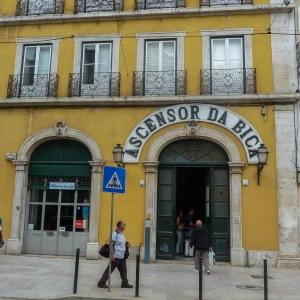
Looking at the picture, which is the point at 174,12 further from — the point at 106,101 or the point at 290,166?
the point at 290,166

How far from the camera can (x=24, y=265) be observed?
446 inches

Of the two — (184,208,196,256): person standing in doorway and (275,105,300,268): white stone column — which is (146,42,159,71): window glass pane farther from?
(184,208,196,256): person standing in doorway

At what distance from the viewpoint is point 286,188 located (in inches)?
482

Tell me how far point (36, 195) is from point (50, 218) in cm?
100

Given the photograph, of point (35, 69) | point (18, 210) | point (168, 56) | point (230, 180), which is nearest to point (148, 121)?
point (168, 56)

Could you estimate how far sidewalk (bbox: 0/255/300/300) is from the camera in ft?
26.7

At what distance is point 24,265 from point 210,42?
31.6 feet

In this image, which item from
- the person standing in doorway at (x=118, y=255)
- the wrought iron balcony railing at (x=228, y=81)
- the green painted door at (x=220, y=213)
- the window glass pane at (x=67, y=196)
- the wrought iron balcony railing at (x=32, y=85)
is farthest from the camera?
the wrought iron balcony railing at (x=32, y=85)

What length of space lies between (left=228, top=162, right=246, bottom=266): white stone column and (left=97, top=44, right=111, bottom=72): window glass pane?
567cm

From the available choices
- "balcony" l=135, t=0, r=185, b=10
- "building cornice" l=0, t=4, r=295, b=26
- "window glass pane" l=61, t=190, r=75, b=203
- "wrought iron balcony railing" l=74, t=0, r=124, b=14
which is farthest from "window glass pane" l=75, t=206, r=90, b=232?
"balcony" l=135, t=0, r=185, b=10

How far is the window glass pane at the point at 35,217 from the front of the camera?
13695mm

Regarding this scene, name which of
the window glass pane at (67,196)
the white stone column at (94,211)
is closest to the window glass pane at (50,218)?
the window glass pane at (67,196)

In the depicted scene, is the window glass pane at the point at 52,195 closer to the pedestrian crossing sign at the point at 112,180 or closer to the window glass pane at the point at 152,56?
the window glass pane at the point at 152,56

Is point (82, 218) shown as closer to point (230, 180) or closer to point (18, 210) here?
point (18, 210)
